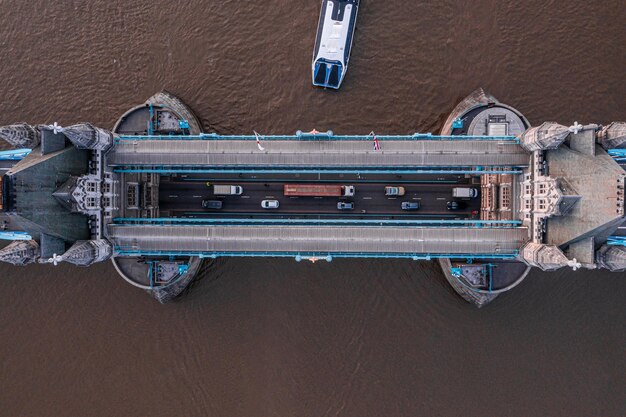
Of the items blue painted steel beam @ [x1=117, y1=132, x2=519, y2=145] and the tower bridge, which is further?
blue painted steel beam @ [x1=117, y1=132, x2=519, y2=145]

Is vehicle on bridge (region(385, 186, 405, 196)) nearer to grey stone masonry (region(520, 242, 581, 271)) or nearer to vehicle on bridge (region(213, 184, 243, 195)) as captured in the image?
grey stone masonry (region(520, 242, 581, 271))

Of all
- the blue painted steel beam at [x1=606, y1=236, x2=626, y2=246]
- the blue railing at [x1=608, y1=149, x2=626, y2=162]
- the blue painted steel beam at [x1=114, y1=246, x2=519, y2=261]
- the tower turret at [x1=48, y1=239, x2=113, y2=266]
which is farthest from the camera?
the blue painted steel beam at [x1=114, y1=246, x2=519, y2=261]

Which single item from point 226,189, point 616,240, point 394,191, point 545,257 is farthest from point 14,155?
point 616,240

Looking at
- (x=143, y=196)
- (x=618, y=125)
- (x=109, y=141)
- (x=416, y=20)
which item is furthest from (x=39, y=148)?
(x=618, y=125)

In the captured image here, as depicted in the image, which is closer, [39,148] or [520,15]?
[39,148]

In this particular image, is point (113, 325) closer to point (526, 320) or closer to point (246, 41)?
point (246, 41)

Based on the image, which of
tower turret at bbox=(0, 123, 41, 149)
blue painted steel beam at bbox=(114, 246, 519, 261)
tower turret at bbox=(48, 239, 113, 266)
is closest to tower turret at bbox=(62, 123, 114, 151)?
tower turret at bbox=(0, 123, 41, 149)
